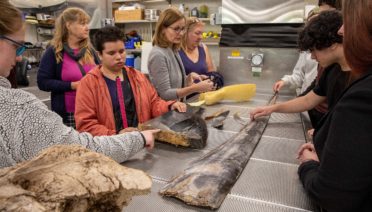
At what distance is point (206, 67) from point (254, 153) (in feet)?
6.13

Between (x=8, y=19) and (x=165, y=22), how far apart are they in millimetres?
1496

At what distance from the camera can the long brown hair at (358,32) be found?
28.4 inches

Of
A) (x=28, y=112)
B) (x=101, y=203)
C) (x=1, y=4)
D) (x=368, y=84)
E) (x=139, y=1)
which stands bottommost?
(x=101, y=203)

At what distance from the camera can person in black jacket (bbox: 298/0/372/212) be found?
70 cm

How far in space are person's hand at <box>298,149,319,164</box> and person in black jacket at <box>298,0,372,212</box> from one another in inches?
11.7

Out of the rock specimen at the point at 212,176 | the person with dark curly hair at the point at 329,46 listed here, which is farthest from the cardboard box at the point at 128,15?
the rock specimen at the point at 212,176

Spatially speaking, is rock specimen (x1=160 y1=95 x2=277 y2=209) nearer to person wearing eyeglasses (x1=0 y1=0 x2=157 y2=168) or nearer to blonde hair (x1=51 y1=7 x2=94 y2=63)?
person wearing eyeglasses (x1=0 y1=0 x2=157 y2=168)

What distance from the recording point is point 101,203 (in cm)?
66

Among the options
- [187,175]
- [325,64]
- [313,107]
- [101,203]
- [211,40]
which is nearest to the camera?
[101,203]

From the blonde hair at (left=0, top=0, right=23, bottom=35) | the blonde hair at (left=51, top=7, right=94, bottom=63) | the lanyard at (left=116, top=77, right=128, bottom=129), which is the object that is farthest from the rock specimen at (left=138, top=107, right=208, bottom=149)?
the blonde hair at (left=51, top=7, right=94, bottom=63)

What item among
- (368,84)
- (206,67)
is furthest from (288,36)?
(368,84)

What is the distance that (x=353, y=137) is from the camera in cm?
71

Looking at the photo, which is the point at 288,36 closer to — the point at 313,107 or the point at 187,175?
the point at 313,107

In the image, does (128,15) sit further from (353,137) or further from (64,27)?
(353,137)
